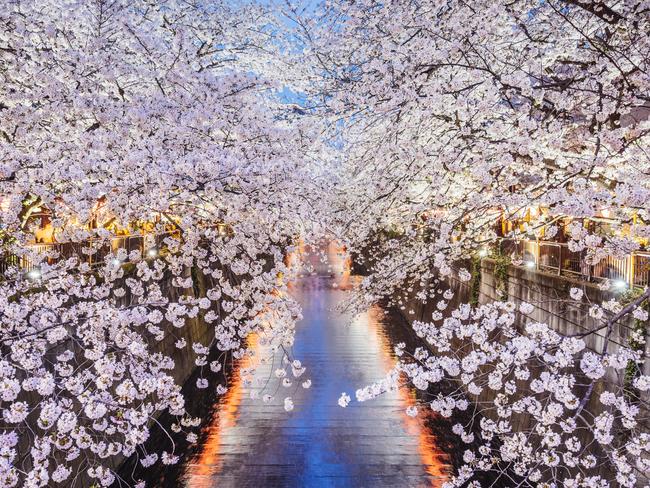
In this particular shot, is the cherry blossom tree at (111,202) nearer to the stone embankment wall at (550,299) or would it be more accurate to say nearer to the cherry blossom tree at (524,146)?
the cherry blossom tree at (524,146)

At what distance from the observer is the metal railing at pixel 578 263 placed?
6.77 metres

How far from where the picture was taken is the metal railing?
677 cm

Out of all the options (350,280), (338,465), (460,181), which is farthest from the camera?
(350,280)

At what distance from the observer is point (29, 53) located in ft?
24.3

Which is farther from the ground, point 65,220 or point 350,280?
point 65,220

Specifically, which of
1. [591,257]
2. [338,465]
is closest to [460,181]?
[591,257]

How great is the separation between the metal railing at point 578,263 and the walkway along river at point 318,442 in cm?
451

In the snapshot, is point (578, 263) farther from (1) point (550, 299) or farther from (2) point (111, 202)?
(2) point (111, 202)

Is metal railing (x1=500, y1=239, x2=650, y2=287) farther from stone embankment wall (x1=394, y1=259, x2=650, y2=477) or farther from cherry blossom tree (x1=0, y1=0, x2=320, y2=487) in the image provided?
cherry blossom tree (x1=0, y1=0, x2=320, y2=487)

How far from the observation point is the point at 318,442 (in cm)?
1093

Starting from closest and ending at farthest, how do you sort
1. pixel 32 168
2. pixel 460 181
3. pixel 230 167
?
pixel 32 168 < pixel 230 167 < pixel 460 181

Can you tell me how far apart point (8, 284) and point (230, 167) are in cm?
282

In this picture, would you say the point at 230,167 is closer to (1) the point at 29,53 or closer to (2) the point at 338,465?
(1) the point at 29,53

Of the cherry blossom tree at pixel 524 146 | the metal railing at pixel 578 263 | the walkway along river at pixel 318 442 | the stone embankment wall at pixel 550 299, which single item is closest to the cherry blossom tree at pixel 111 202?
the cherry blossom tree at pixel 524 146
